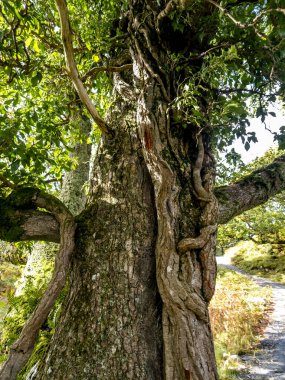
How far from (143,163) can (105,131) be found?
0.49 metres

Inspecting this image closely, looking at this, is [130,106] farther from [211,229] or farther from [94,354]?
[94,354]

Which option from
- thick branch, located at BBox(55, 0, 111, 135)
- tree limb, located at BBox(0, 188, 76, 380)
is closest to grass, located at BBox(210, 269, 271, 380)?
tree limb, located at BBox(0, 188, 76, 380)

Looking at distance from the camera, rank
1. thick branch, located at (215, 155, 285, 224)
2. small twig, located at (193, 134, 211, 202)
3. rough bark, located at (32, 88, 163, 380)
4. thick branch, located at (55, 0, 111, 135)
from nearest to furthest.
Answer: rough bark, located at (32, 88, 163, 380) → thick branch, located at (55, 0, 111, 135) → small twig, located at (193, 134, 211, 202) → thick branch, located at (215, 155, 285, 224)

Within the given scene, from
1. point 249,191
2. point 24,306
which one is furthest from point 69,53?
point 24,306

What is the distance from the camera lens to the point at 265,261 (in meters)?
12.1

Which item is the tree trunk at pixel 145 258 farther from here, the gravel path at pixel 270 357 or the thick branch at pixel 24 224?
the gravel path at pixel 270 357

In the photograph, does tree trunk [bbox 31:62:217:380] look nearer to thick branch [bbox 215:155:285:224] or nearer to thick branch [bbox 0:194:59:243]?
thick branch [bbox 0:194:59:243]

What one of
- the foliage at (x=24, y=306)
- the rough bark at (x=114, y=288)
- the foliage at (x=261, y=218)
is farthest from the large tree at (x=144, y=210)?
the foliage at (x=261, y=218)

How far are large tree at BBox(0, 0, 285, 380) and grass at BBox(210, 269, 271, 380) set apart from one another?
2.18 metres

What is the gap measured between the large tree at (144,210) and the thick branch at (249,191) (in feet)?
0.05

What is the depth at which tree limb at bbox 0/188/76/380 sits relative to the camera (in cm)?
175

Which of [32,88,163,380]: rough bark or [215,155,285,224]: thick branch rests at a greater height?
[215,155,285,224]: thick branch

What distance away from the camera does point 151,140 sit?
228 cm

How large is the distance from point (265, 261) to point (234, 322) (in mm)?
7842
